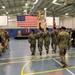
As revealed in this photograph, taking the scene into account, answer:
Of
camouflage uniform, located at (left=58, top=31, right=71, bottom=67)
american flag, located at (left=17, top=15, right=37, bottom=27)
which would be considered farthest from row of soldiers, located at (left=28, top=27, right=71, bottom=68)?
american flag, located at (left=17, top=15, right=37, bottom=27)

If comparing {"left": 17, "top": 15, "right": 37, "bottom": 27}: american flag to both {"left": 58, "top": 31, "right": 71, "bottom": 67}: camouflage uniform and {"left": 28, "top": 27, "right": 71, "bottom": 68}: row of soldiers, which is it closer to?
{"left": 28, "top": 27, "right": 71, "bottom": 68}: row of soldiers

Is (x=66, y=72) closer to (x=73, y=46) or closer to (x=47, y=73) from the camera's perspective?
(x=47, y=73)

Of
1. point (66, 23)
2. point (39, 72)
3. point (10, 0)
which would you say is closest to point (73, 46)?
point (39, 72)

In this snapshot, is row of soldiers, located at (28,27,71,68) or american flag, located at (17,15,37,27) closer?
row of soldiers, located at (28,27,71,68)

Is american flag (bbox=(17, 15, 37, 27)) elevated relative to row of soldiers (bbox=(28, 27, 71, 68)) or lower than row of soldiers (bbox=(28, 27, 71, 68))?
elevated

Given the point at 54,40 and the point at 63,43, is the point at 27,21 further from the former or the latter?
the point at 63,43

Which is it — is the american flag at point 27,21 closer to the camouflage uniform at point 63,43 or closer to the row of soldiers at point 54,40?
the row of soldiers at point 54,40

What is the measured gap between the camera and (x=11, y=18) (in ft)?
117

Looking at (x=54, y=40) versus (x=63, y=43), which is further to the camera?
(x=54, y=40)

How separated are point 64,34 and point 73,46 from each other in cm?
829

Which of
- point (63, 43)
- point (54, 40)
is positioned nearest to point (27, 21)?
point (54, 40)

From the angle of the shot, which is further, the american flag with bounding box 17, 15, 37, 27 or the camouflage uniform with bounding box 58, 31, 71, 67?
the american flag with bounding box 17, 15, 37, 27

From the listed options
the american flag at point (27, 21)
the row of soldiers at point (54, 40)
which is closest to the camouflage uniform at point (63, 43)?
the row of soldiers at point (54, 40)

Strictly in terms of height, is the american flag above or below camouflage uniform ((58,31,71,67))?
above
